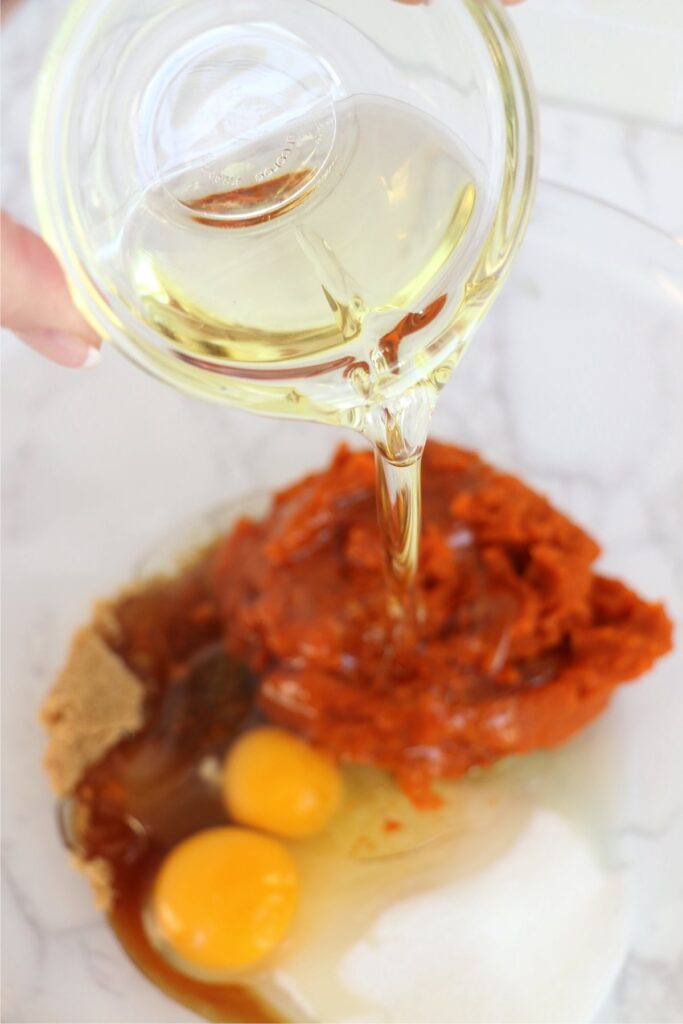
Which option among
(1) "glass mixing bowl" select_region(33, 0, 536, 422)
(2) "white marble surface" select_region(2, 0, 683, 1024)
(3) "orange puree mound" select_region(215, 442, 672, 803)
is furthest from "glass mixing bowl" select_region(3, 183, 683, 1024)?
(1) "glass mixing bowl" select_region(33, 0, 536, 422)

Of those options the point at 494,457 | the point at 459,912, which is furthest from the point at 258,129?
the point at 459,912

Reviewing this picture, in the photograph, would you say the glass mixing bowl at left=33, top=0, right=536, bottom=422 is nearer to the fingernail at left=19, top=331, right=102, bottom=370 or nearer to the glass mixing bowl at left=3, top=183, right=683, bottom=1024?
the fingernail at left=19, top=331, right=102, bottom=370

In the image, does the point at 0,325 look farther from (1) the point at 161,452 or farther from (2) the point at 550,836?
(2) the point at 550,836

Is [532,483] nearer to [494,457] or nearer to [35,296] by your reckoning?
[494,457]

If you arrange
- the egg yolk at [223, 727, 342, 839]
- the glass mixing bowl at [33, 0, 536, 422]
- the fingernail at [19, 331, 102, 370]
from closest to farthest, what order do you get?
the glass mixing bowl at [33, 0, 536, 422]
the fingernail at [19, 331, 102, 370]
the egg yolk at [223, 727, 342, 839]

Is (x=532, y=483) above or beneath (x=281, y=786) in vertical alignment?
above

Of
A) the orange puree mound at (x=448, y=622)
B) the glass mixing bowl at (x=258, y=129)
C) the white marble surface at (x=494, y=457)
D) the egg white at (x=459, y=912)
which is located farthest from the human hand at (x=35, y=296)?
the egg white at (x=459, y=912)

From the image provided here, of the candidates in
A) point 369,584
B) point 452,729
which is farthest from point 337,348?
point 452,729
